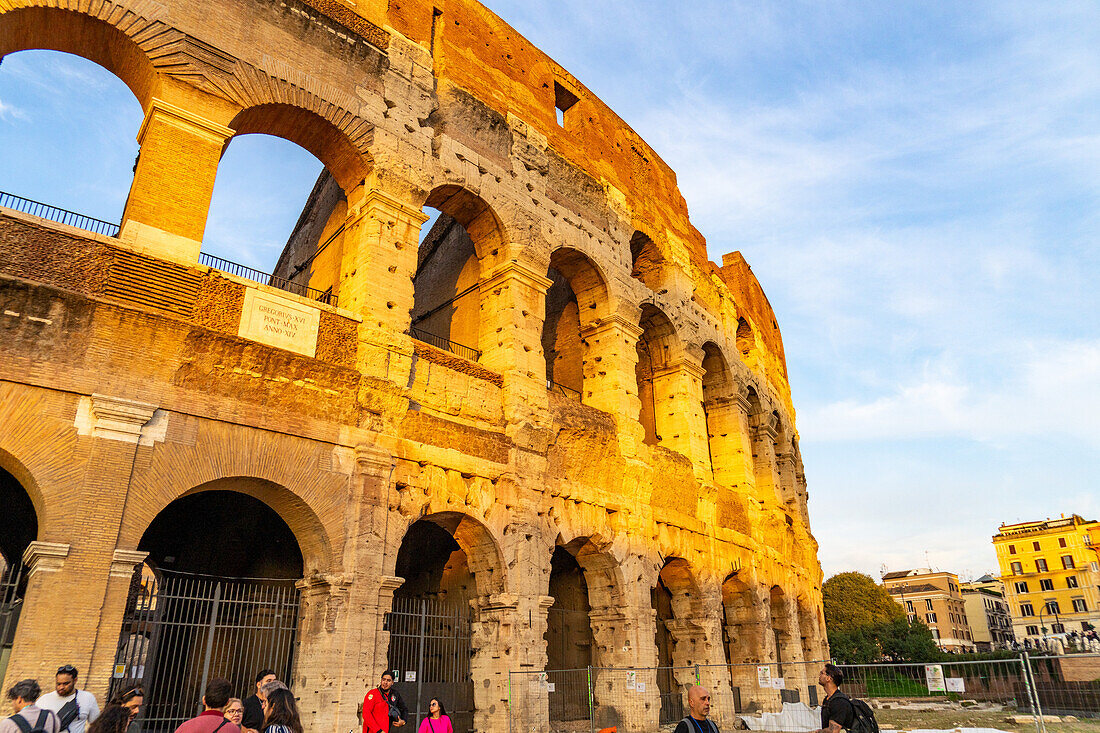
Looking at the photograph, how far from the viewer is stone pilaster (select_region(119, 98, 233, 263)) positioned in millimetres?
8203

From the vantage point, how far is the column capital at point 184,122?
8.62 m

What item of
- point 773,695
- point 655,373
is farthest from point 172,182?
point 773,695

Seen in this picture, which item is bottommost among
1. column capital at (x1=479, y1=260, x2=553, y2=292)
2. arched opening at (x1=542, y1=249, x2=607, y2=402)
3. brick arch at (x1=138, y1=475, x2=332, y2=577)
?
brick arch at (x1=138, y1=475, x2=332, y2=577)

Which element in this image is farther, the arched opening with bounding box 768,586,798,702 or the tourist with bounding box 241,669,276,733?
the arched opening with bounding box 768,586,798,702

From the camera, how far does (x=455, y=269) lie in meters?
15.2

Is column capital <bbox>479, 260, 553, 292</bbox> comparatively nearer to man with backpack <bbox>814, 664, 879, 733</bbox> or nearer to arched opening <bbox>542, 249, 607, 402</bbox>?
arched opening <bbox>542, 249, 607, 402</bbox>

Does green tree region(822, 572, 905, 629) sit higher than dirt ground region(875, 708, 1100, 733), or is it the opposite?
green tree region(822, 572, 905, 629)

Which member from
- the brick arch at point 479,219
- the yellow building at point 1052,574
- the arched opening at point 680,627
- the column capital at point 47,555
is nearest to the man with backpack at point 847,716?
the column capital at point 47,555

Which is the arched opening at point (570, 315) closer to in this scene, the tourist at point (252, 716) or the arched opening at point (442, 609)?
the arched opening at point (442, 609)

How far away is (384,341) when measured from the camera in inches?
381

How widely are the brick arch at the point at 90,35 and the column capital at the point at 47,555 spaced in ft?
17.8

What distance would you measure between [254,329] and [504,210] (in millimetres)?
5087

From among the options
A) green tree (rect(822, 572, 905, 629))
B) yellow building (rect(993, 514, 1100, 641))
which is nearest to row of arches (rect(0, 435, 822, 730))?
green tree (rect(822, 572, 905, 629))

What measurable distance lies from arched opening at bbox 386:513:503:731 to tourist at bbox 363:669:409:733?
6.94 feet
